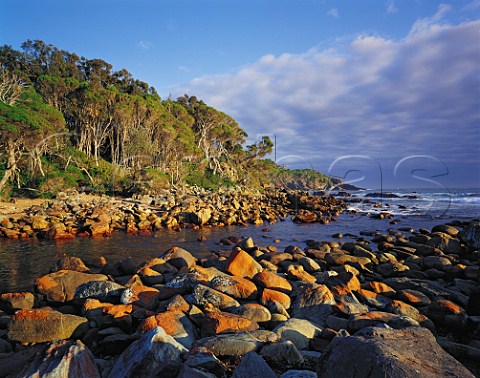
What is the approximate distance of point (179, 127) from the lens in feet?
121

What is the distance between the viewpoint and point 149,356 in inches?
109

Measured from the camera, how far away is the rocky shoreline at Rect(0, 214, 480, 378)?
2.47 metres

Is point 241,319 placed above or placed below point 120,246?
above

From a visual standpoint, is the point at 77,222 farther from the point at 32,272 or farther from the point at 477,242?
the point at 477,242

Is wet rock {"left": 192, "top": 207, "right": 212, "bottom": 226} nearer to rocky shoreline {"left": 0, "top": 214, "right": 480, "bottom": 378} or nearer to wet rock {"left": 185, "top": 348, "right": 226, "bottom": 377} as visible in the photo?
rocky shoreline {"left": 0, "top": 214, "right": 480, "bottom": 378}

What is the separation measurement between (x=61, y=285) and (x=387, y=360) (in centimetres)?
554

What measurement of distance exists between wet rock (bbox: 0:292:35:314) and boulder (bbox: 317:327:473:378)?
17.2 feet

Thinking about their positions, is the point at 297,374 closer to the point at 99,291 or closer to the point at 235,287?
the point at 235,287

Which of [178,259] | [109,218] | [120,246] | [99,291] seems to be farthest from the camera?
[109,218]

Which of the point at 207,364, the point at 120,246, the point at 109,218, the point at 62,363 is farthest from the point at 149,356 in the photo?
the point at 109,218

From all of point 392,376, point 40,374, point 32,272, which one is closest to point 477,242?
point 392,376

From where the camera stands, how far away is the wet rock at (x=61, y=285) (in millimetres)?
5205

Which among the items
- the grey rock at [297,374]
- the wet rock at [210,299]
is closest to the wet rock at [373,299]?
the wet rock at [210,299]

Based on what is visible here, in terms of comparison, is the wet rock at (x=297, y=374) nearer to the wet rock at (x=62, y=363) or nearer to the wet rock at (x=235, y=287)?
the wet rock at (x=62, y=363)
